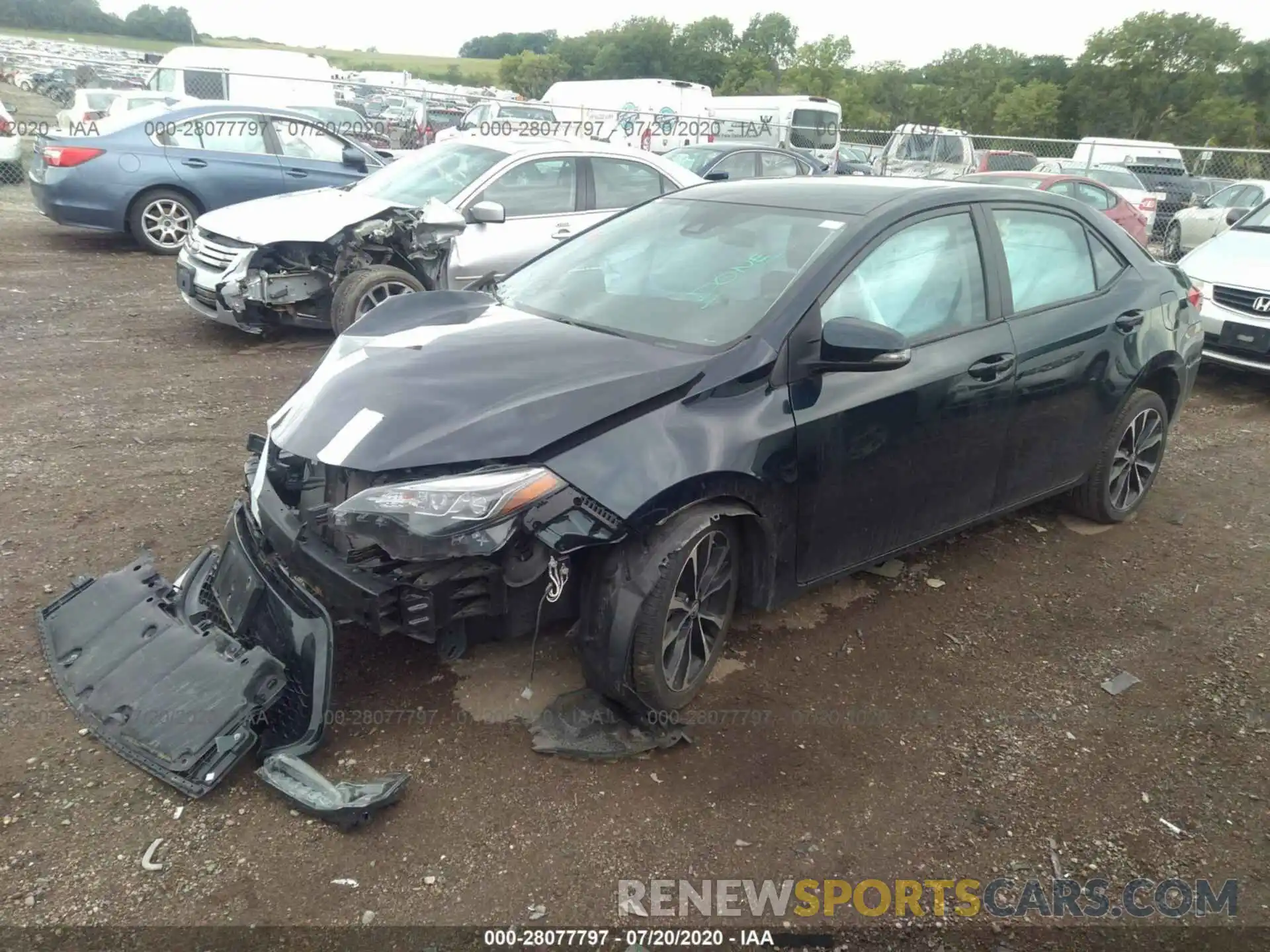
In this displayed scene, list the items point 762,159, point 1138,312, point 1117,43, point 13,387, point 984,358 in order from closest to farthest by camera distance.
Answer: point 984,358
point 1138,312
point 13,387
point 762,159
point 1117,43

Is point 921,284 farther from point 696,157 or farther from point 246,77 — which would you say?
point 246,77

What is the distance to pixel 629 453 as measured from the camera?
2830mm

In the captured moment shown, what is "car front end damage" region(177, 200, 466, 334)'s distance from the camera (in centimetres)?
673

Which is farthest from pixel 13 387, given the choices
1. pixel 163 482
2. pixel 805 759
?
pixel 805 759

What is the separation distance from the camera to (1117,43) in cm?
5047

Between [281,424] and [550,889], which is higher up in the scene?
A: [281,424]

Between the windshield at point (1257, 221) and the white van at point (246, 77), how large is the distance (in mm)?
13197

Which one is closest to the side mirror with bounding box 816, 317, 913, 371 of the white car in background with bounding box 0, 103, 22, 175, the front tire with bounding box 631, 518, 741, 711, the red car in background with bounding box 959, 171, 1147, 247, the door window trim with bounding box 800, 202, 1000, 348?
the door window trim with bounding box 800, 202, 1000, 348

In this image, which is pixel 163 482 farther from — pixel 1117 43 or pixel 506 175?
pixel 1117 43

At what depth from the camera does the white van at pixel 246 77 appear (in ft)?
57.2

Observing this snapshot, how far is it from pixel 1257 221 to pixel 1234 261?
1066mm

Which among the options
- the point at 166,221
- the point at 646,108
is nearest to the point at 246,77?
the point at 166,221

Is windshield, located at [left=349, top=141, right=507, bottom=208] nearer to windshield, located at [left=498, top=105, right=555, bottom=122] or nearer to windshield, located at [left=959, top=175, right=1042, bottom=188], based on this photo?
windshield, located at [left=959, top=175, right=1042, bottom=188]

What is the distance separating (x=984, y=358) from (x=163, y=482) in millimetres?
3913
